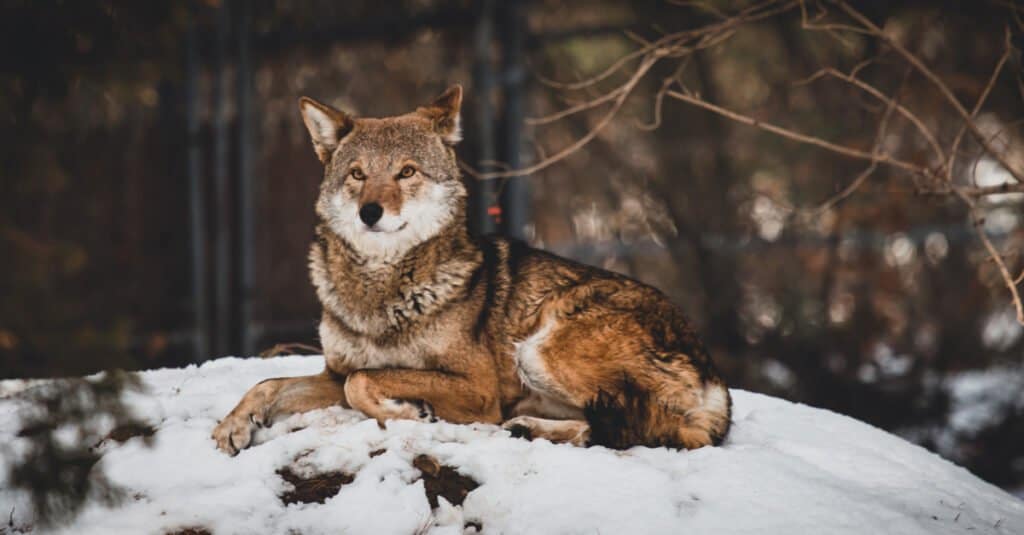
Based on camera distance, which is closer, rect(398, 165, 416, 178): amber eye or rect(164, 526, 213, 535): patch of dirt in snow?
rect(164, 526, 213, 535): patch of dirt in snow

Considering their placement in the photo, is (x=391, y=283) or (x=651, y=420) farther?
(x=391, y=283)

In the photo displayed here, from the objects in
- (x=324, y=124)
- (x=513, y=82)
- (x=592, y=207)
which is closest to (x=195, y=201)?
(x=513, y=82)

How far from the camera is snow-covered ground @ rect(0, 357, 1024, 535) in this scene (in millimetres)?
3062

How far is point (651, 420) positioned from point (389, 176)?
1676 millimetres

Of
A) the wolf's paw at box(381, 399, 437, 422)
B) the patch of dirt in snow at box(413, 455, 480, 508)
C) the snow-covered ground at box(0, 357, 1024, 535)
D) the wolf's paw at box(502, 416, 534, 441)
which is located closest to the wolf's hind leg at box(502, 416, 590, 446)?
the wolf's paw at box(502, 416, 534, 441)

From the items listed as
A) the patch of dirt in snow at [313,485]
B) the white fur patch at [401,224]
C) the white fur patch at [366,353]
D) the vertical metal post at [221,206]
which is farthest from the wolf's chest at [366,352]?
the vertical metal post at [221,206]

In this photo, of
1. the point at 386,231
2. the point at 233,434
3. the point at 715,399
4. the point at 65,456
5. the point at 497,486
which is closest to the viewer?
the point at 65,456

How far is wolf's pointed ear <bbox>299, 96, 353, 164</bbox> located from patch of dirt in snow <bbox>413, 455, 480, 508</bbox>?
1692 millimetres

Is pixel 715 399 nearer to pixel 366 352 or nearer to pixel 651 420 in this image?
pixel 651 420

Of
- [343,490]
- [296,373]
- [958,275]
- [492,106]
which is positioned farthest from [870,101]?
[343,490]

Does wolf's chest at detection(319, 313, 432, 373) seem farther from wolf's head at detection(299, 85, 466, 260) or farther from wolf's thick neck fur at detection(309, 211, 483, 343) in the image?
wolf's head at detection(299, 85, 466, 260)

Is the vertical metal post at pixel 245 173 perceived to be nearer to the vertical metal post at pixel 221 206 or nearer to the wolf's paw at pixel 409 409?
the vertical metal post at pixel 221 206

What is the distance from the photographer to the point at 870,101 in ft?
29.0

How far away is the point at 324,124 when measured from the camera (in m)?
4.13
